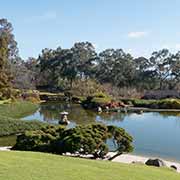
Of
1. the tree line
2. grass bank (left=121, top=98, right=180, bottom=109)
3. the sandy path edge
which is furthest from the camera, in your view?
the tree line

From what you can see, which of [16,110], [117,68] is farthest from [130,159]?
[117,68]

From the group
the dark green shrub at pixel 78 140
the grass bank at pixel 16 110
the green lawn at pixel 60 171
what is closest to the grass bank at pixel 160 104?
the grass bank at pixel 16 110

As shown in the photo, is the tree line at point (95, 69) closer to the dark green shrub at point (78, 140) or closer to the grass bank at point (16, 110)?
the grass bank at point (16, 110)

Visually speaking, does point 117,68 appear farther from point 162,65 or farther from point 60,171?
point 60,171

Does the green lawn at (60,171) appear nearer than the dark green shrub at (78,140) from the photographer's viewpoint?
Yes

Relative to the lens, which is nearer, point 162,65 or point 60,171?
point 60,171

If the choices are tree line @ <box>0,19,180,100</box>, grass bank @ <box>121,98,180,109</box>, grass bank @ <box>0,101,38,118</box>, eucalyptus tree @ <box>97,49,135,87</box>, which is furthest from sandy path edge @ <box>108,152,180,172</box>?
eucalyptus tree @ <box>97,49,135,87</box>

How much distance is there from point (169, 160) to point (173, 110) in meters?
24.5

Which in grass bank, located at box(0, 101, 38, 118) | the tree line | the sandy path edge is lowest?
the sandy path edge

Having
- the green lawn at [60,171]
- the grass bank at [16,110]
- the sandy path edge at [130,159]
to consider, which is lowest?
the sandy path edge at [130,159]

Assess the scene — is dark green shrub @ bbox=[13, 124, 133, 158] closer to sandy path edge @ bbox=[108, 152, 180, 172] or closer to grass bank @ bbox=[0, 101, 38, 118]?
sandy path edge @ bbox=[108, 152, 180, 172]

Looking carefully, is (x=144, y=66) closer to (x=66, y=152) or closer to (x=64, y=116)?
(x=64, y=116)

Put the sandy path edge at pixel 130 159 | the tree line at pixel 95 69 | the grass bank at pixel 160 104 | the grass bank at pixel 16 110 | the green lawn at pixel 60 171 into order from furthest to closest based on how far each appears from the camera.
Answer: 1. the tree line at pixel 95 69
2. the grass bank at pixel 160 104
3. the grass bank at pixel 16 110
4. the sandy path edge at pixel 130 159
5. the green lawn at pixel 60 171

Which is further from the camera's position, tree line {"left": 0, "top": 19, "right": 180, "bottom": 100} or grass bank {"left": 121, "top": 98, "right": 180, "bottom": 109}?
tree line {"left": 0, "top": 19, "right": 180, "bottom": 100}
